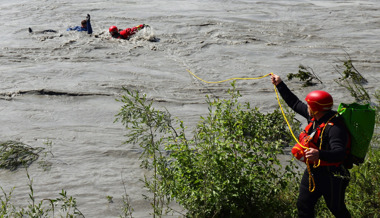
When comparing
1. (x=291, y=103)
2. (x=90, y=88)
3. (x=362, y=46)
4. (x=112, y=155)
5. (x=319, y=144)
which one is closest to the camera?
(x=319, y=144)

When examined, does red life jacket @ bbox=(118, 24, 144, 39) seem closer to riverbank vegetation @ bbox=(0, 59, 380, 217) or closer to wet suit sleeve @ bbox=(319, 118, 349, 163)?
riverbank vegetation @ bbox=(0, 59, 380, 217)

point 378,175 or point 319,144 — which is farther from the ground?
point 319,144

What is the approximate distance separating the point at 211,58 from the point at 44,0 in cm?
799

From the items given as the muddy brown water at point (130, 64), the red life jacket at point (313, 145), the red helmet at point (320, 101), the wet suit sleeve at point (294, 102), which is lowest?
the muddy brown water at point (130, 64)

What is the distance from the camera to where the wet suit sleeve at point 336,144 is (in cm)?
370

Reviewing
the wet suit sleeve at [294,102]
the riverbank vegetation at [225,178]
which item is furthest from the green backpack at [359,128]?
the riverbank vegetation at [225,178]

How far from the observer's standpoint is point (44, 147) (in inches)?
267

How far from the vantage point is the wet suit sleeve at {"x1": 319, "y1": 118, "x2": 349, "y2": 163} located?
12.1 feet

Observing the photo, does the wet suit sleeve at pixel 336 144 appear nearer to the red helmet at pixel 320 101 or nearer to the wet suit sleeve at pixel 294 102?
the red helmet at pixel 320 101

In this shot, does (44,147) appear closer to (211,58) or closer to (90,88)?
(90,88)

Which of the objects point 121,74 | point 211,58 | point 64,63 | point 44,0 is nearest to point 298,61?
point 211,58


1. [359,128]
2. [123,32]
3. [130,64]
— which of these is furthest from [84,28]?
[359,128]

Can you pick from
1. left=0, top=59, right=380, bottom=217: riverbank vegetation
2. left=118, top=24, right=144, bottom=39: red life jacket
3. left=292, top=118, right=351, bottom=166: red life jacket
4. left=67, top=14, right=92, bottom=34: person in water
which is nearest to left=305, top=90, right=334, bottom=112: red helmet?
left=292, top=118, right=351, bottom=166: red life jacket

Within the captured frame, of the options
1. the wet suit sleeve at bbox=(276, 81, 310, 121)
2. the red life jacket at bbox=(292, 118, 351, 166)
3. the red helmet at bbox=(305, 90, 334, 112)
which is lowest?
the red life jacket at bbox=(292, 118, 351, 166)
